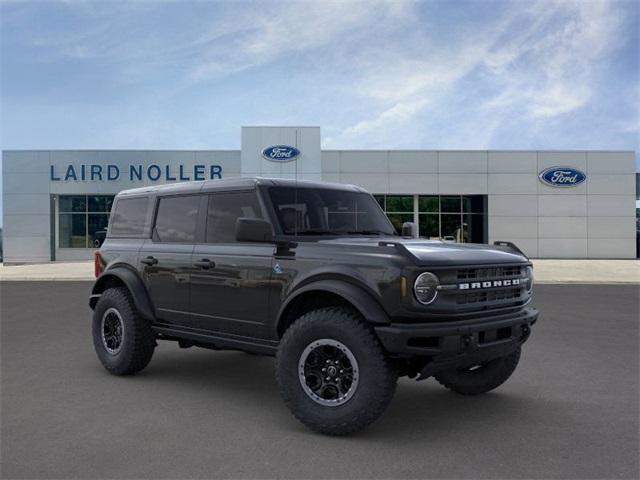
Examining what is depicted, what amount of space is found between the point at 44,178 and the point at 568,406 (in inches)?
1304

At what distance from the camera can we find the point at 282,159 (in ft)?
105

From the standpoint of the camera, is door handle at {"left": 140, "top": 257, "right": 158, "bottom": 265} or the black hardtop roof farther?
door handle at {"left": 140, "top": 257, "right": 158, "bottom": 265}

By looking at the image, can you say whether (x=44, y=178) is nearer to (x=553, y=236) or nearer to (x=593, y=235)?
(x=553, y=236)

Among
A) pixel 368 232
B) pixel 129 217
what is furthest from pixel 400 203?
pixel 368 232

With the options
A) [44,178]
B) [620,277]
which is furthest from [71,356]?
[44,178]

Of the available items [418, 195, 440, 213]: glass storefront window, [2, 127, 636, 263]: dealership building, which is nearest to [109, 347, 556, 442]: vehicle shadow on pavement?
[2, 127, 636, 263]: dealership building

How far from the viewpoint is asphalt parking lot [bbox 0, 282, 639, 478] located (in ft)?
12.8

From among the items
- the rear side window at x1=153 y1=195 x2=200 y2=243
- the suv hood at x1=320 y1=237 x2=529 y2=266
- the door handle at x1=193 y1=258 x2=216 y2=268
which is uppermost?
the rear side window at x1=153 y1=195 x2=200 y2=243

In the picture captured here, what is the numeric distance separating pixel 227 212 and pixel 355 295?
1882 millimetres

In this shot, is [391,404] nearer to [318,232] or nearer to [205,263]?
[318,232]

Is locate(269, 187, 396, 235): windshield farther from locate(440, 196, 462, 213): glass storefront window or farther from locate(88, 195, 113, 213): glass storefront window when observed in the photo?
locate(88, 195, 113, 213): glass storefront window

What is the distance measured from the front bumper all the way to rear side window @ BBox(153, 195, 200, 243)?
2648mm

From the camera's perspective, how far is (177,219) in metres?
6.31

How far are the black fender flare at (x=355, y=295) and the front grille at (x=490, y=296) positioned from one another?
25.4 inches
